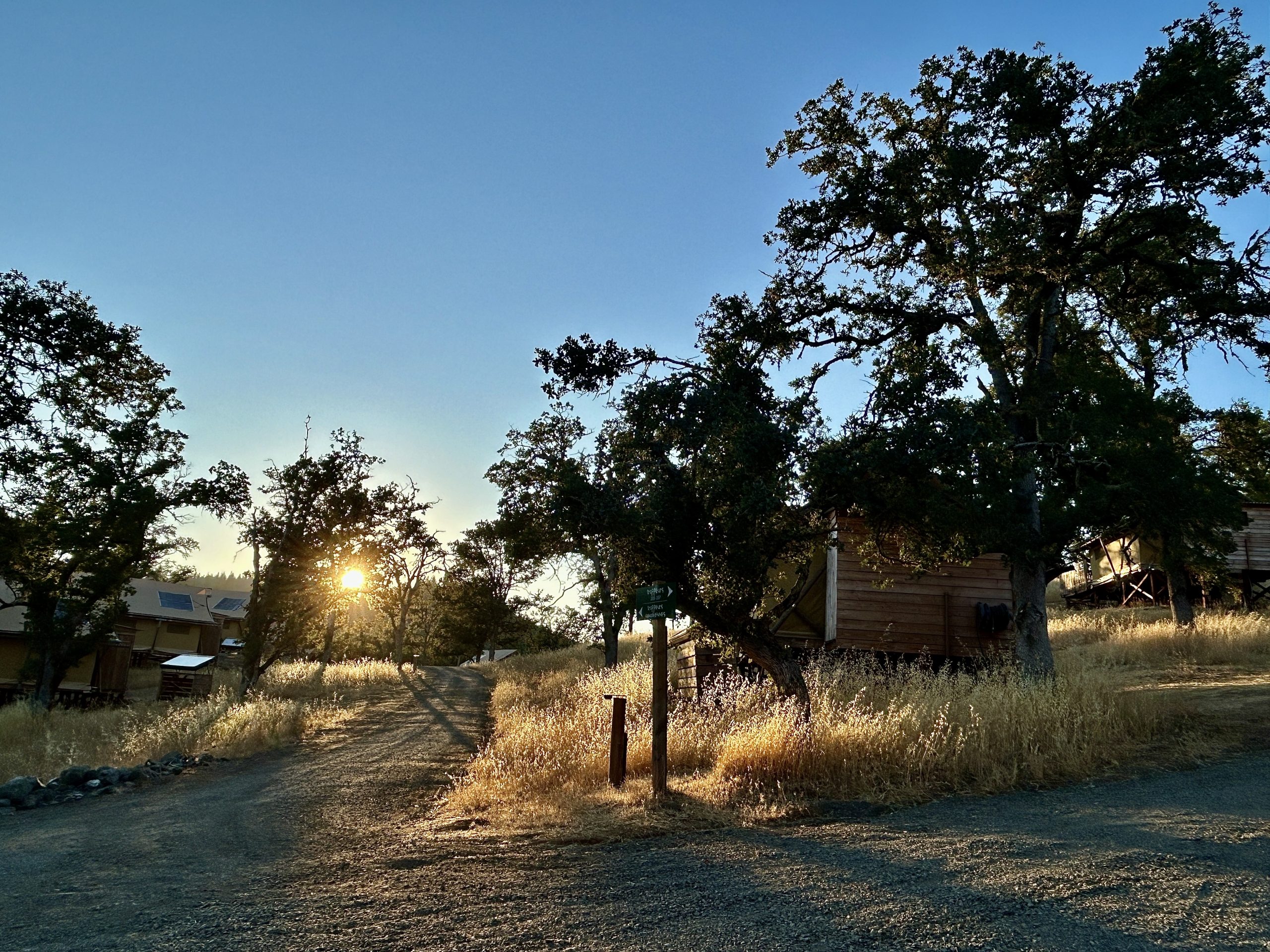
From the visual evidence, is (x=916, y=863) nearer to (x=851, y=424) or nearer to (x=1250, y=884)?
(x=1250, y=884)

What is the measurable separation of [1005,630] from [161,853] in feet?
53.0

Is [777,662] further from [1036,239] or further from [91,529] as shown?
[91,529]

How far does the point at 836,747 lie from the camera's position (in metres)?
8.61

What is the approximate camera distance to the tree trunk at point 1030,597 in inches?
540

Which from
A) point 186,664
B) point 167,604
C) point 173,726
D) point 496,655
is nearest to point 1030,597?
point 173,726

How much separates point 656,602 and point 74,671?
32.9m

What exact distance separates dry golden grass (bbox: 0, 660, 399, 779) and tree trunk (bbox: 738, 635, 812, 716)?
31.6ft

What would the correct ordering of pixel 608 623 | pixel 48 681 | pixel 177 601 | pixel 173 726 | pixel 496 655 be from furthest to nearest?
1. pixel 496 655
2. pixel 177 601
3. pixel 608 623
4. pixel 48 681
5. pixel 173 726

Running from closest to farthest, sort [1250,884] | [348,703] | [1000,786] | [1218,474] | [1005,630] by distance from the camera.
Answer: [1250,884] → [1000,786] → [1218,474] → [1005,630] → [348,703]

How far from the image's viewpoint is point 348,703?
894 inches

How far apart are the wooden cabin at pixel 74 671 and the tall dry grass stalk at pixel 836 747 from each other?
25.0m

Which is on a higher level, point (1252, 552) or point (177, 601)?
point (1252, 552)

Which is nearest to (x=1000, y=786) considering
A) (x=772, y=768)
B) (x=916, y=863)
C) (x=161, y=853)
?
(x=772, y=768)

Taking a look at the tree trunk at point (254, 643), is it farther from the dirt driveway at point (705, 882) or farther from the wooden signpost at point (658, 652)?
the wooden signpost at point (658, 652)
